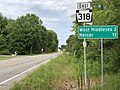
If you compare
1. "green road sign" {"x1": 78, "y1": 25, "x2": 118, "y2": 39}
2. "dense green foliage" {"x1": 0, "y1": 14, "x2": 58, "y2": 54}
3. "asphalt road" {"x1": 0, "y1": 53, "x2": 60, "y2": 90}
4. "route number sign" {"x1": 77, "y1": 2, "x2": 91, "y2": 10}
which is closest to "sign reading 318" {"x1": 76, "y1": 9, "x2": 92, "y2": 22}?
"route number sign" {"x1": 77, "y1": 2, "x2": 91, "y2": 10}

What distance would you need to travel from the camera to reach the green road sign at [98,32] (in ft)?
41.8

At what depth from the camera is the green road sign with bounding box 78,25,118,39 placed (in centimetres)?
1273

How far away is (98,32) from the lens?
12.9m

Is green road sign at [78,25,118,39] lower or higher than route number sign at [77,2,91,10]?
lower

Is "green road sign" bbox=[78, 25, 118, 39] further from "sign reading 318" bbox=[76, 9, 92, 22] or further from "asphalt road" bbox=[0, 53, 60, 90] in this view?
A: "asphalt road" bbox=[0, 53, 60, 90]

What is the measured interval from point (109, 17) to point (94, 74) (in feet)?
10.2

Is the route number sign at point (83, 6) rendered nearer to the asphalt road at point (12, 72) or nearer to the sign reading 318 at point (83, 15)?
the sign reading 318 at point (83, 15)

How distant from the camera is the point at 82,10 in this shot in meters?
13.2

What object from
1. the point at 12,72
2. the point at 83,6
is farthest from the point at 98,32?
the point at 12,72

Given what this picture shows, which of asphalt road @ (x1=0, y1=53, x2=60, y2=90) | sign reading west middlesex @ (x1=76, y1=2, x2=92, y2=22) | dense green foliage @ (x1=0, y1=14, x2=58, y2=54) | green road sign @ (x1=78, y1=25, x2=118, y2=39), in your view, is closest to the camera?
green road sign @ (x1=78, y1=25, x2=118, y2=39)

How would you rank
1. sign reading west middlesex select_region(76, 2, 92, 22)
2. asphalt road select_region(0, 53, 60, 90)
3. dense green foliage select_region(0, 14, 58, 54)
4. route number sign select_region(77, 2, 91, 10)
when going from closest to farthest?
sign reading west middlesex select_region(76, 2, 92, 22), route number sign select_region(77, 2, 91, 10), asphalt road select_region(0, 53, 60, 90), dense green foliage select_region(0, 14, 58, 54)

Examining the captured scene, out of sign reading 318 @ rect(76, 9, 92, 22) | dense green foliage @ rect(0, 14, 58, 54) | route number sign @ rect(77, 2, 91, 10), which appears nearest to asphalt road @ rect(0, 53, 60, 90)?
sign reading 318 @ rect(76, 9, 92, 22)

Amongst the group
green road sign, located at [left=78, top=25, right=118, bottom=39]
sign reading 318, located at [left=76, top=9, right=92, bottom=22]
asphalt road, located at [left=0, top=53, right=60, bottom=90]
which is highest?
sign reading 318, located at [left=76, top=9, right=92, bottom=22]

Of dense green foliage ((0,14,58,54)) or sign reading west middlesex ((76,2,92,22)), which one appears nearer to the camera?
sign reading west middlesex ((76,2,92,22))
